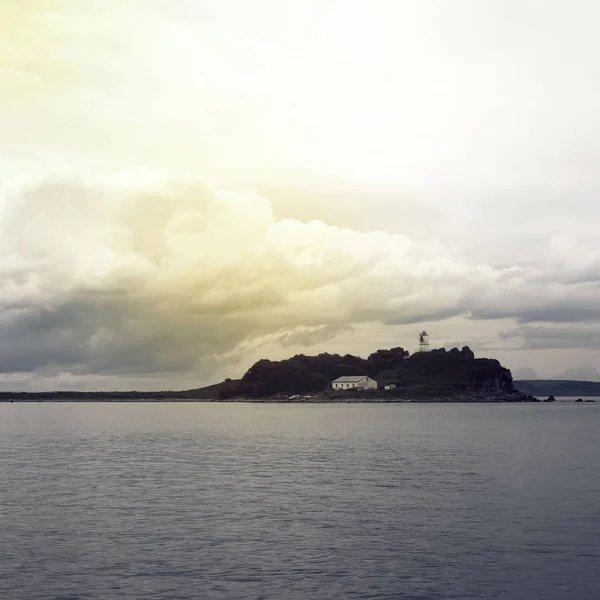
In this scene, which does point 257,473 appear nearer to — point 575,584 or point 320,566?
point 320,566

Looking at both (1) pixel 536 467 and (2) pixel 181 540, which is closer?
(2) pixel 181 540

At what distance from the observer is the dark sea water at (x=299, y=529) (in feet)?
98.7

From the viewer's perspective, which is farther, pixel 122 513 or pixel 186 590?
pixel 122 513

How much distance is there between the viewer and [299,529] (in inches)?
1606

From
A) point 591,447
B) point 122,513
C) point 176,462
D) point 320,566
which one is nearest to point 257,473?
point 176,462

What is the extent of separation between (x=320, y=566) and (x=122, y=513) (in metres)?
18.6

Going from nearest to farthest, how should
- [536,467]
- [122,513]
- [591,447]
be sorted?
A: [122,513], [536,467], [591,447]

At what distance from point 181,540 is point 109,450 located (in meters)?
62.1

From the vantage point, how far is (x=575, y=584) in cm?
3023

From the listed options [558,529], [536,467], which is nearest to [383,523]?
[558,529]

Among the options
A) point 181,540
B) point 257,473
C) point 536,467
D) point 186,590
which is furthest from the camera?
point 536,467

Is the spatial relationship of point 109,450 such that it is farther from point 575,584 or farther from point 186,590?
point 575,584

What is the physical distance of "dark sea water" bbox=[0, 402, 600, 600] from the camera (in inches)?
1184

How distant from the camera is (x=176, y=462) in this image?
79.2 m
